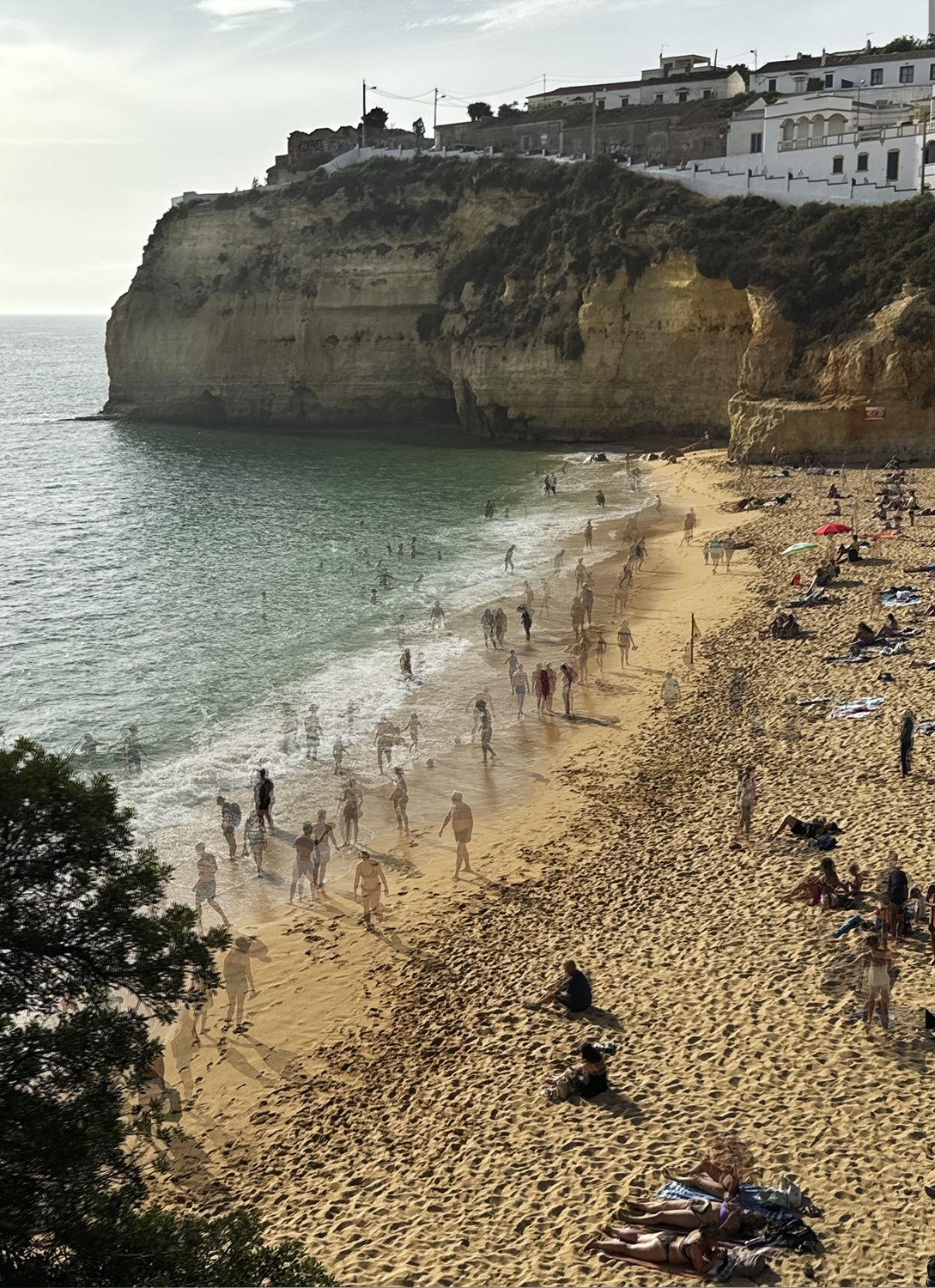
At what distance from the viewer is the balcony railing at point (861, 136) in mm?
51091

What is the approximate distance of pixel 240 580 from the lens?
126 feet

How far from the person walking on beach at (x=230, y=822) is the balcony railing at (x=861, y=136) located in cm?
4746

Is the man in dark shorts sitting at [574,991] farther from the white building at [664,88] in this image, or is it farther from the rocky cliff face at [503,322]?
the white building at [664,88]

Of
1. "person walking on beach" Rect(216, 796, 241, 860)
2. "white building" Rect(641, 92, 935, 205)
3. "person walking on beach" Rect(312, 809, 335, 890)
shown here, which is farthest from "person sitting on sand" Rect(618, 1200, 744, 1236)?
"white building" Rect(641, 92, 935, 205)

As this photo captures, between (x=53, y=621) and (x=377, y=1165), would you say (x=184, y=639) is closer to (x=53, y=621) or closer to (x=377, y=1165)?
(x=53, y=621)

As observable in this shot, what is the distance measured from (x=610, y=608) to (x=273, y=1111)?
68.5 feet

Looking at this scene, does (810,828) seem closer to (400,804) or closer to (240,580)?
(400,804)

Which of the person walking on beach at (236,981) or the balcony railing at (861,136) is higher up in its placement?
the balcony railing at (861,136)

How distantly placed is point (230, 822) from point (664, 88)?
73.6 m

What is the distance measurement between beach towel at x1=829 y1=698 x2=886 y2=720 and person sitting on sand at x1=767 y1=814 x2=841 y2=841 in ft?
15.3

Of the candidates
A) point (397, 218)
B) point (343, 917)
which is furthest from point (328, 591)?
point (397, 218)

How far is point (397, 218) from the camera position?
71312mm

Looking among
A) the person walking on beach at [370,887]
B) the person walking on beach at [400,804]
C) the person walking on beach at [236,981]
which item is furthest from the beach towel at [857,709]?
the person walking on beach at [236,981]

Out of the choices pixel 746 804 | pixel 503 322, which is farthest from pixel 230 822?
pixel 503 322
